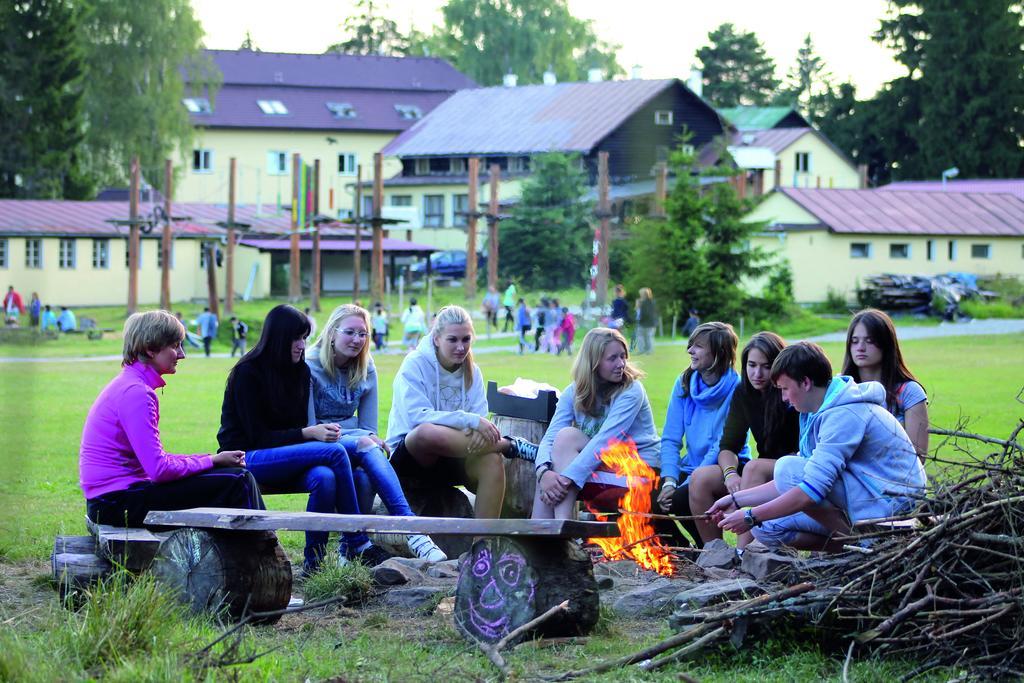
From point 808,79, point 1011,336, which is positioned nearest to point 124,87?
point 1011,336

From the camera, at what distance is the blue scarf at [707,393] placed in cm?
854

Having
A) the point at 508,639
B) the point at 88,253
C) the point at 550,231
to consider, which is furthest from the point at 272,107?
the point at 508,639

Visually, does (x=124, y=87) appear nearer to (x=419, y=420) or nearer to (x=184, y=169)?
(x=184, y=169)

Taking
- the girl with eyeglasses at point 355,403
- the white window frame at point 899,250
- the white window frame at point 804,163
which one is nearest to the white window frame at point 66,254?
the white window frame at point 899,250

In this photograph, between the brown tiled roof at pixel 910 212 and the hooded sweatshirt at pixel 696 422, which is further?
the brown tiled roof at pixel 910 212

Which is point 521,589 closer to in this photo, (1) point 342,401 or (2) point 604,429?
(2) point 604,429

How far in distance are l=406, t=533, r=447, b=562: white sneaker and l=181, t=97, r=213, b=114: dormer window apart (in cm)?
6526

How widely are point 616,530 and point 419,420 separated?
234 cm

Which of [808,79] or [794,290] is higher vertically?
[808,79]

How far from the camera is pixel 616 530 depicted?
6.40 m

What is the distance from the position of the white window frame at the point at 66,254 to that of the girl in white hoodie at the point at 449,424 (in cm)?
4593

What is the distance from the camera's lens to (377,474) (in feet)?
26.6

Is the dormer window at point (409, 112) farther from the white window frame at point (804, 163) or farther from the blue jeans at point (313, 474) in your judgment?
the blue jeans at point (313, 474)

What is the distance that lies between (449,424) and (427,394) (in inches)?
17.5
